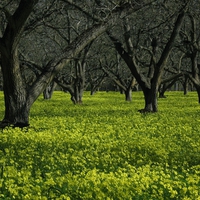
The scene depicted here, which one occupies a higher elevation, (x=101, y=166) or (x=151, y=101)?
(x=151, y=101)

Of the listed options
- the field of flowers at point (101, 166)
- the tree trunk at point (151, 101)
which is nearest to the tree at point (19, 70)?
the field of flowers at point (101, 166)

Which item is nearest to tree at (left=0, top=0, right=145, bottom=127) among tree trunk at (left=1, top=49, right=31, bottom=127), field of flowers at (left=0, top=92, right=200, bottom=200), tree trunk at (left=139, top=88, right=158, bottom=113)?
tree trunk at (left=1, top=49, right=31, bottom=127)

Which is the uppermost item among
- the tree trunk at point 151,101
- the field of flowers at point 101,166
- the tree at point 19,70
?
the tree at point 19,70

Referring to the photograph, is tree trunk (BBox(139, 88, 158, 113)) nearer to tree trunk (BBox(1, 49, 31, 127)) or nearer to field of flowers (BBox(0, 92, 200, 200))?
field of flowers (BBox(0, 92, 200, 200))

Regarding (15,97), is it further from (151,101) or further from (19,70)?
(151,101)

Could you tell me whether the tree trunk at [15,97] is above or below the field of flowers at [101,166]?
above

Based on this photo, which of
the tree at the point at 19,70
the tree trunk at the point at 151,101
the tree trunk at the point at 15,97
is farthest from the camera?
the tree trunk at the point at 151,101

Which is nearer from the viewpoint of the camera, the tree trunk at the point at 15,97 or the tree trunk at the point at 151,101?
the tree trunk at the point at 15,97

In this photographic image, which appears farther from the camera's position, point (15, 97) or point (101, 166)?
point (15, 97)

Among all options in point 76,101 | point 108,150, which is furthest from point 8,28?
point 76,101

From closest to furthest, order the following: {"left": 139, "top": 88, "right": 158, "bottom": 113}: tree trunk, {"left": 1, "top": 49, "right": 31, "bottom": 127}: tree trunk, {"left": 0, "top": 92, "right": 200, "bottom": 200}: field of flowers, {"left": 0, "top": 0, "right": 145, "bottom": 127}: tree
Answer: {"left": 0, "top": 92, "right": 200, "bottom": 200}: field of flowers → {"left": 0, "top": 0, "right": 145, "bottom": 127}: tree → {"left": 1, "top": 49, "right": 31, "bottom": 127}: tree trunk → {"left": 139, "top": 88, "right": 158, "bottom": 113}: tree trunk

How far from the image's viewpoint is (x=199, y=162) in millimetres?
10258

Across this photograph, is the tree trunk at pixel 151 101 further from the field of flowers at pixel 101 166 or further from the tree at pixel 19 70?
the tree at pixel 19 70

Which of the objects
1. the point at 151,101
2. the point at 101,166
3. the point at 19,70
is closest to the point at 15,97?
the point at 19,70
